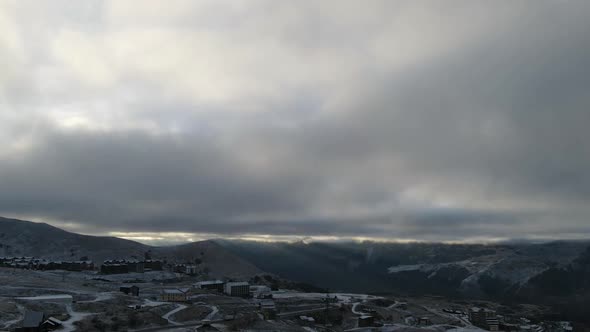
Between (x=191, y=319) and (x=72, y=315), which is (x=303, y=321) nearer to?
(x=191, y=319)

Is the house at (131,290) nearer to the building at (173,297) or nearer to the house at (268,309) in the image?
the building at (173,297)

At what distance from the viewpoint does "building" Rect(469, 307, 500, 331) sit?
16446cm

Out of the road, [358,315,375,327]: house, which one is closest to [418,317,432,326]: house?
[358,315,375,327]: house

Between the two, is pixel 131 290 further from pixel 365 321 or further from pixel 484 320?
pixel 484 320

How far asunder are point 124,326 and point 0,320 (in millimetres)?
26902

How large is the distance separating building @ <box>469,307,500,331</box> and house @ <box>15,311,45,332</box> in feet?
472

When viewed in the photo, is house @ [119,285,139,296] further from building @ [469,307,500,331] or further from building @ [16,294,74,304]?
building @ [469,307,500,331]

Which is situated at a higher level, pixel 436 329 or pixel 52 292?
pixel 52 292

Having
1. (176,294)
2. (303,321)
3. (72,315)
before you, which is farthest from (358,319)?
(72,315)

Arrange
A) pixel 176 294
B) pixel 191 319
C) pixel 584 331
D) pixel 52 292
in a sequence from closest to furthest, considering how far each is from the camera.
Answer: pixel 191 319 < pixel 52 292 < pixel 176 294 < pixel 584 331

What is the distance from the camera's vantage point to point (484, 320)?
17012 cm

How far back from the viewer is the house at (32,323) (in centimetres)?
9489

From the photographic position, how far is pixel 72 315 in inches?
4481

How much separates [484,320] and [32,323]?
14973 centimetres
